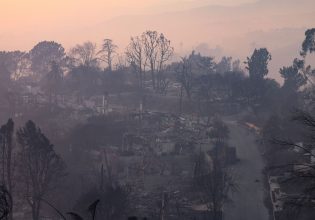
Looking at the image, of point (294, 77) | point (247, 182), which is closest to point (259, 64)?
point (294, 77)

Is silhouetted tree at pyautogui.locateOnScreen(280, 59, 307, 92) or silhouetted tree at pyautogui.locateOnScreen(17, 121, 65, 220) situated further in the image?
silhouetted tree at pyautogui.locateOnScreen(280, 59, 307, 92)

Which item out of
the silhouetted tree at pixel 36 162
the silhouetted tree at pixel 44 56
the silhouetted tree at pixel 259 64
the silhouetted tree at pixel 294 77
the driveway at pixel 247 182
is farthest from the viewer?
the silhouetted tree at pixel 44 56

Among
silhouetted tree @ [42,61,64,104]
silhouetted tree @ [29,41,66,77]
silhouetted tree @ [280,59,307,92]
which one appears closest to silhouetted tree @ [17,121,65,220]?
silhouetted tree @ [42,61,64,104]

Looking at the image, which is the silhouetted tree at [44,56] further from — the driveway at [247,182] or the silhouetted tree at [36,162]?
the silhouetted tree at [36,162]

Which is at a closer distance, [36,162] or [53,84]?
[36,162]

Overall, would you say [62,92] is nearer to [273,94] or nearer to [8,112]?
[8,112]

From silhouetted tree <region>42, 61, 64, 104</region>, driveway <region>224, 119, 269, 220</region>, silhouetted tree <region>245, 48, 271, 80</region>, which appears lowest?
driveway <region>224, 119, 269, 220</region>

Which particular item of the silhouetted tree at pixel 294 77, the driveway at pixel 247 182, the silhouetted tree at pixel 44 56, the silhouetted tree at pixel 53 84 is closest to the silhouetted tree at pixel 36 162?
the driveway at pixel 247 182

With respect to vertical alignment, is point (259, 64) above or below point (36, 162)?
above

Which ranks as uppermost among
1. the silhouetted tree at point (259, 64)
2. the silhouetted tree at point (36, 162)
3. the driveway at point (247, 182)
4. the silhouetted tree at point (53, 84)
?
the silhouetted tree at point (259, 64)

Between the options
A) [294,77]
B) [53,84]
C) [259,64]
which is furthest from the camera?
[259,64]

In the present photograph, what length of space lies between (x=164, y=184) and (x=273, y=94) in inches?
925

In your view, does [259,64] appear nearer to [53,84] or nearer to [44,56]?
[53,84]

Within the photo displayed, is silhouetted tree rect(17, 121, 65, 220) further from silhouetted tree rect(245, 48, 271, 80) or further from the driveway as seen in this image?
silhouetted tree rect(245, 48, 271, 80)
